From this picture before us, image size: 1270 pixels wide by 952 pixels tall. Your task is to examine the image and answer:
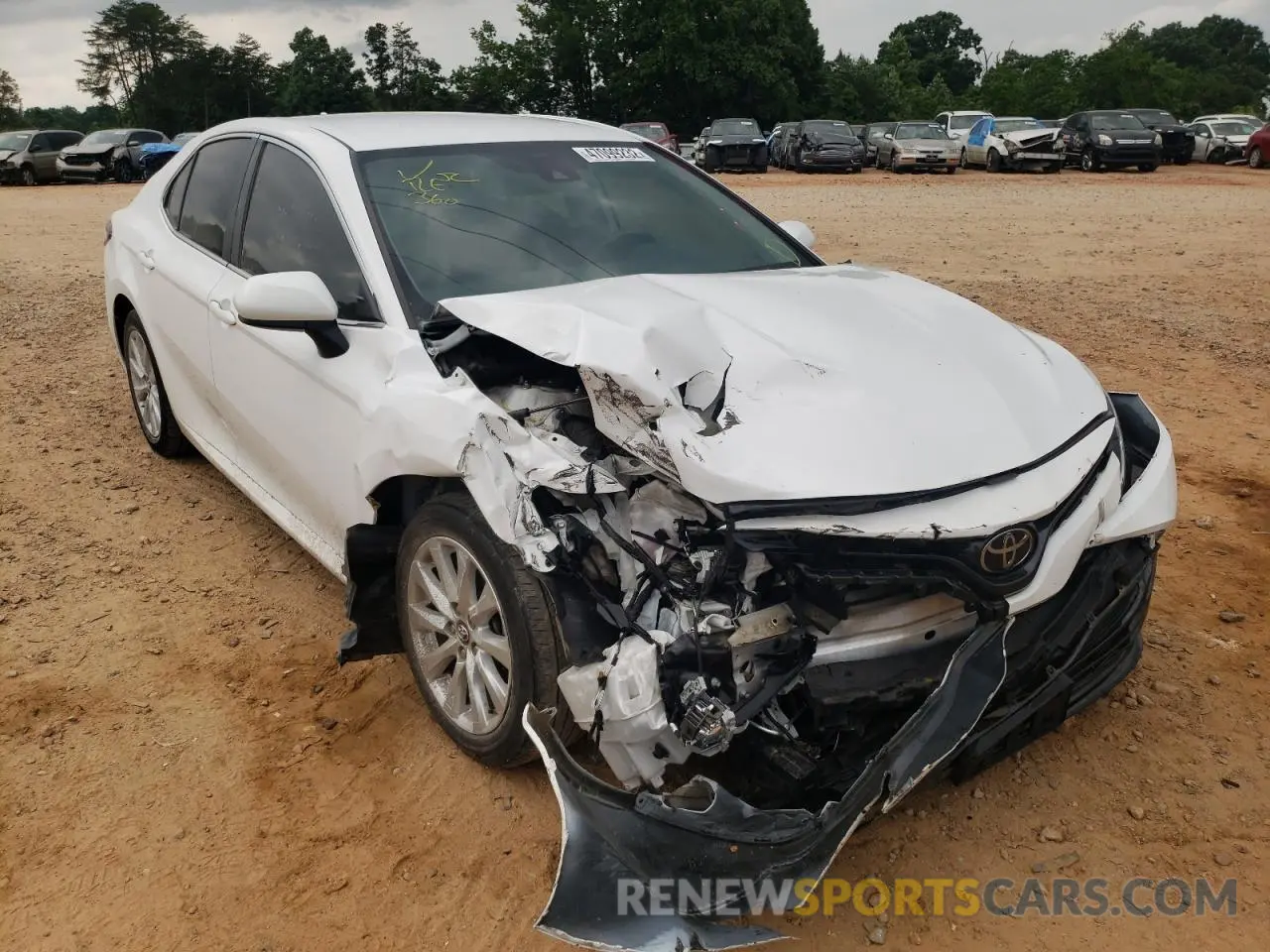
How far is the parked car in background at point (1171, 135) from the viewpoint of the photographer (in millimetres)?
26188

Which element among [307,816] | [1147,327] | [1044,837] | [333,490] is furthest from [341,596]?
[1147,327]

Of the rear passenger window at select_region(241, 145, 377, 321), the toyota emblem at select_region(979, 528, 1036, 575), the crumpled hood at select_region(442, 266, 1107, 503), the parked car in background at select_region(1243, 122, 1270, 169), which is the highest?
the rear passenger window at select_region(241, 145, 377, 321)

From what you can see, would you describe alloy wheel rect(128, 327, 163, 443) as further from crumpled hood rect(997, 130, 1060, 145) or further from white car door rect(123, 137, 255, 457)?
crumpled hood rect(997, 130, 1060, 145)

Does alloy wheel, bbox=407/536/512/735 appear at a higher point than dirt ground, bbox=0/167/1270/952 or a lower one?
higher

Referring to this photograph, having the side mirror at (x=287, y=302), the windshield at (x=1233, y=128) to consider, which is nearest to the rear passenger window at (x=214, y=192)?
the side mirror at (x=287, y=302)

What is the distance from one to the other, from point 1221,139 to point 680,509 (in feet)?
98.2

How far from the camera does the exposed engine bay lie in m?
2.16

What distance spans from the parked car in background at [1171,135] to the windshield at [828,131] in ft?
22.9

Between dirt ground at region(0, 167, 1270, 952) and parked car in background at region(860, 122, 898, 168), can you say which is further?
parked car in background at region(860, 122, 898, 168)

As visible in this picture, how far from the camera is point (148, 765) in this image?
2.88 metres

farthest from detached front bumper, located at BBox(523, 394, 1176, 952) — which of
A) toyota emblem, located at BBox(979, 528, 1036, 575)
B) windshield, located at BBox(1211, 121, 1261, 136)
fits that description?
windshield, located at BBox(1211, 121, 1261, 136)

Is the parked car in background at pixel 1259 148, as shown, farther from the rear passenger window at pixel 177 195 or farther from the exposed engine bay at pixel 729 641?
the exposed engine bay at pixel 729 641

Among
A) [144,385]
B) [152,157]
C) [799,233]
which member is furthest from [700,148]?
[799,233]

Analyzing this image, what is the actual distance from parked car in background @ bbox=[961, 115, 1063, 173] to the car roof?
2328 cm
